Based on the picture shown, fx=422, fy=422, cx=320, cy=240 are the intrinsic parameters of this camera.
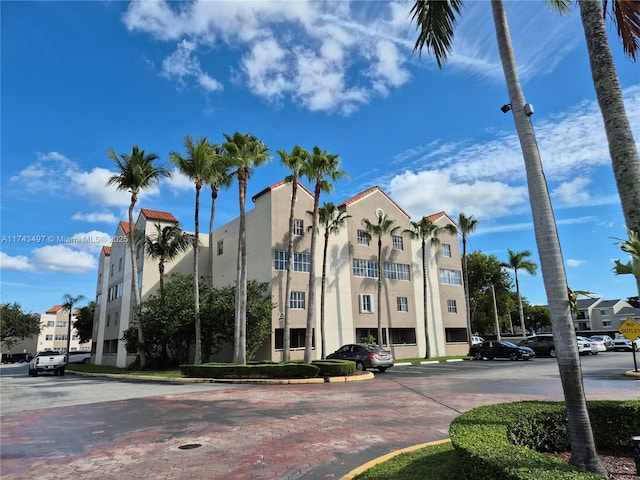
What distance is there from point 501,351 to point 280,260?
17399 millimetres

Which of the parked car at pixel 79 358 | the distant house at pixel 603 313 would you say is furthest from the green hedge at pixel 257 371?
the distant house at pixel 603 313

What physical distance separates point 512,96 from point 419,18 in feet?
6.54

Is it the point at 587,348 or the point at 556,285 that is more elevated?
the point at 556,285

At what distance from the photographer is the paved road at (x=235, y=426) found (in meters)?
6.54

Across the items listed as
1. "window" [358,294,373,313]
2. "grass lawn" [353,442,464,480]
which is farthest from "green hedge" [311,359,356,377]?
"grass lawn" [353,442,464,480]

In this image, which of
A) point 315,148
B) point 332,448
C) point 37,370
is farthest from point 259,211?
point 332,448

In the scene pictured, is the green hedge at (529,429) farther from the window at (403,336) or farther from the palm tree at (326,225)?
the window at (403,336)

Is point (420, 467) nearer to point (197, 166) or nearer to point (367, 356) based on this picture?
point (367, 356)

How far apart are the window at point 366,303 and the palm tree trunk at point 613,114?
90.6 feet

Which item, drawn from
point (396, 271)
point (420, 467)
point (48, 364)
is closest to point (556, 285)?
point (420, 467)

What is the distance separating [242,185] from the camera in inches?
930

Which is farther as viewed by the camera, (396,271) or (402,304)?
(396,271)

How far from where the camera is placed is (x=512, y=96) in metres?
5.83

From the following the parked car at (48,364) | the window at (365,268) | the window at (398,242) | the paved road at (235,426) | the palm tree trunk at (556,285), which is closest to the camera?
the palm tree trunk at (556,285)
